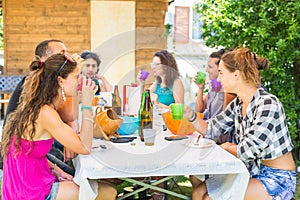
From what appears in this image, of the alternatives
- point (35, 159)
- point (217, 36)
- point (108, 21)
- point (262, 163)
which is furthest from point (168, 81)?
point (108, 21)

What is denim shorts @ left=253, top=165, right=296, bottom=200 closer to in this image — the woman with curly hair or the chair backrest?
the woman with curly hair

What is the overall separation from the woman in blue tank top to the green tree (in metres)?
0.73

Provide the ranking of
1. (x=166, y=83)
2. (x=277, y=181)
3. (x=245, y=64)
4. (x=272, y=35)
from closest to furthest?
(x=277, y=181) → (x=245, y=64) → (x=166, y=83) → (x=272, y=35)

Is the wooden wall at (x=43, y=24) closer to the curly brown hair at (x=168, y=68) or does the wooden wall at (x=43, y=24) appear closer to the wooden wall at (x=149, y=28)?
the wooden wall at (x=149, y=28)

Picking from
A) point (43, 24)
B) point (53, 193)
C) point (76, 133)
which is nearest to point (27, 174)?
point (53, 193)

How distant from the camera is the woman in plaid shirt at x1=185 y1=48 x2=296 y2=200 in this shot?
6.70ft

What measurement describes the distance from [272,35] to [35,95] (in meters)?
2.88

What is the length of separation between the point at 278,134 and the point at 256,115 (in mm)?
145

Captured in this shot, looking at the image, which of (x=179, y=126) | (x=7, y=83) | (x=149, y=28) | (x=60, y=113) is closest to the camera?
(x=179, y=126)

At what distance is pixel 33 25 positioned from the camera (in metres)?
7.04

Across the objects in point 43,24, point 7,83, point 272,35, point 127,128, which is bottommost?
point 7,83

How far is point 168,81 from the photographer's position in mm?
3842

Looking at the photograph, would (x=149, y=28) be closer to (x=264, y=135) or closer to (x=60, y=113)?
(x=60, y=113)

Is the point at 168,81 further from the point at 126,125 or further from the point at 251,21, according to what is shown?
the point at 126,125
